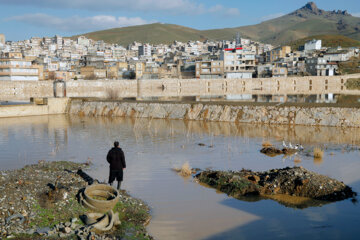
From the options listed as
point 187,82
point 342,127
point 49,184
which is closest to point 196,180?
point 49,184

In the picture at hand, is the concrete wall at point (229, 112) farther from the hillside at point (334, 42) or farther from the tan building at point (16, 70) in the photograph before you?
the hillside at point (334, 42)

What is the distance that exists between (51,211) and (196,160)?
425 inches

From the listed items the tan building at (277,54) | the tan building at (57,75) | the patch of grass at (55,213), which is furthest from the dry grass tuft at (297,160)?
the tan building at (277,54)

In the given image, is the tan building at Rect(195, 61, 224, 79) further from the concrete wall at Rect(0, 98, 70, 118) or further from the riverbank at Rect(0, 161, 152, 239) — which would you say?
the riverbank at Rect(0, 161, 152, 239)

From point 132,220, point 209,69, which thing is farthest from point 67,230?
point 209,69

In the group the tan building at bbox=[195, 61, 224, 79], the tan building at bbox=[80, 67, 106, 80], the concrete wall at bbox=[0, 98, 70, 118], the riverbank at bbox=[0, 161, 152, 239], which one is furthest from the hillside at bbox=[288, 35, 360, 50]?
the riverbank at bbox=[0, 161, 152, 239]

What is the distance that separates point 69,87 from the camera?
88.8 metres

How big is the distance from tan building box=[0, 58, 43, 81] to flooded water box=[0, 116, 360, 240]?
1947 inches

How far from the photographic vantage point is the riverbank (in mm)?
10672

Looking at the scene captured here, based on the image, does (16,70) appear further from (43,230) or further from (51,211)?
(43,230)

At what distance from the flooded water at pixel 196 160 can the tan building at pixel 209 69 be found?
248ft

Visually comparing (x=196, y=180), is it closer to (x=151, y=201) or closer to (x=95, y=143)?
(x=151, y=201)

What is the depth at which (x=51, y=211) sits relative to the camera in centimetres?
1208

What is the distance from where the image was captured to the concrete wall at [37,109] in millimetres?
46375
